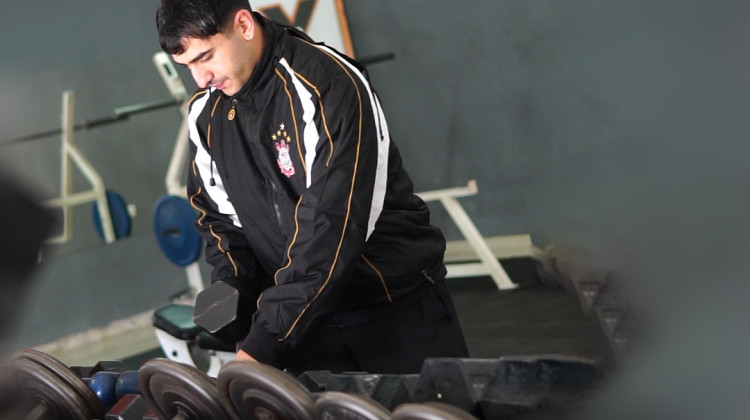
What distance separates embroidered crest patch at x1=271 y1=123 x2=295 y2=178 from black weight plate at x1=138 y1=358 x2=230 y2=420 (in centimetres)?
47

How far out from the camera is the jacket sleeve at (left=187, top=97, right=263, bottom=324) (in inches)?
86.1

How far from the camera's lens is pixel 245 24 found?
6.51 feet

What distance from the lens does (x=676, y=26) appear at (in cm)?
148

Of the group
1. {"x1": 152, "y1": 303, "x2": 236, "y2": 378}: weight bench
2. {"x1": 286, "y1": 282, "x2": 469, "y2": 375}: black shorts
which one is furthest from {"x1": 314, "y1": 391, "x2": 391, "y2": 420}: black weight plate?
{"x1": 152, "y1": 303, "x2": 236, "y2": 378}: weight bench

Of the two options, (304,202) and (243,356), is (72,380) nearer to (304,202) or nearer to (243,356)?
(243,356)

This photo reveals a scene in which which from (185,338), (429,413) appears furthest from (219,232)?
(185,338)

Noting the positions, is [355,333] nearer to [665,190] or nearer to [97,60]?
[665,190]

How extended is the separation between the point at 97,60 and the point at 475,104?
215cm

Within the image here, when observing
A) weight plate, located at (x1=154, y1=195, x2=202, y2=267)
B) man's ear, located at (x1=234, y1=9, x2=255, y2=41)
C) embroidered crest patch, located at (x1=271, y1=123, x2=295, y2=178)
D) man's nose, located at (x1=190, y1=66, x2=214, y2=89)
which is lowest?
weight plate, located at (x1=154, y1=195, x2=202, y2=267)

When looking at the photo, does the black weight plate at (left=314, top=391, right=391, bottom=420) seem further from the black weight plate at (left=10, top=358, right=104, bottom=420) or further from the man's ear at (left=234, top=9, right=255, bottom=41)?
the man's ear at (left=234, top=9, right=255, bottom=41)

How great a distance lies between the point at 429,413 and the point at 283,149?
789 mm

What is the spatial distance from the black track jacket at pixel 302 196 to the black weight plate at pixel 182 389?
135mm

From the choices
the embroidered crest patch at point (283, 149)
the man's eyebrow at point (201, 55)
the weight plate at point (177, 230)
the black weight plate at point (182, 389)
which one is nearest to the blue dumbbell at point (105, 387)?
the black weight plate at point (182, 389)

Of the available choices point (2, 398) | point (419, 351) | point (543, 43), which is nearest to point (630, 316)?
point (2, 398)
